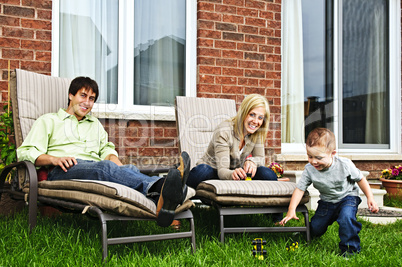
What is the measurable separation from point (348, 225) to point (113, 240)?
4.50ft

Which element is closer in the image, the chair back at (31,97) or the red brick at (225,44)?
the chair back at (31,97)

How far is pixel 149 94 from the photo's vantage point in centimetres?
447

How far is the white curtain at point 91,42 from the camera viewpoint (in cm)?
412

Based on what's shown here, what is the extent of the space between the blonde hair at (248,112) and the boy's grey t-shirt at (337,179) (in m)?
0.62

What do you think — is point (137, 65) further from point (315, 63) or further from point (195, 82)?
point (315, 63)

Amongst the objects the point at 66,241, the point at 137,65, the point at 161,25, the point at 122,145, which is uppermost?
the point at 161,25

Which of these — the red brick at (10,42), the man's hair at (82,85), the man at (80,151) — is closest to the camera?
the man at (80,151)

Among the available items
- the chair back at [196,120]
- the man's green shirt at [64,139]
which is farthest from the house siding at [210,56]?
the man's green shirt at [64,139]

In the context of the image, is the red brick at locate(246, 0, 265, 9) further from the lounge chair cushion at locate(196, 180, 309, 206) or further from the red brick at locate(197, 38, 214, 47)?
the lounge chair cushion at locate(196, 180, 309, 206)

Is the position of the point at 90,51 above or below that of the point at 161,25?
below

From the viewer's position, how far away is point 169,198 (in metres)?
2.10

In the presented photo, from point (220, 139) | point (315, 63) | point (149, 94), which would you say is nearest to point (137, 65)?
point (149, 94)

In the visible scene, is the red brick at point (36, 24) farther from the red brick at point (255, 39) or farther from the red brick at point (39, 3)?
the red brick at point (255, 39)

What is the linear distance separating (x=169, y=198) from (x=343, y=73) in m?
4.24
